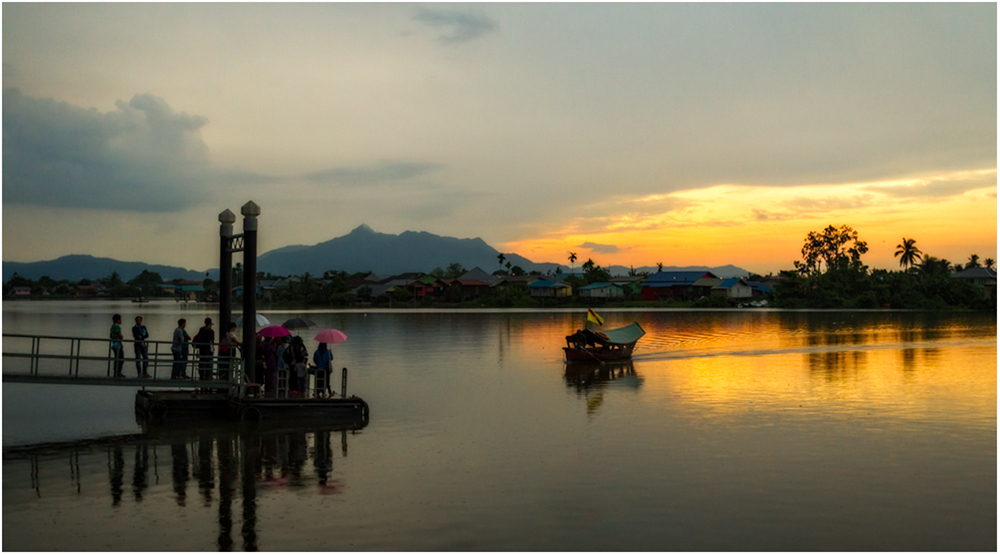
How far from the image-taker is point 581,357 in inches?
1361

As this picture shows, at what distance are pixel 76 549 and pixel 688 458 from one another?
11027 mm

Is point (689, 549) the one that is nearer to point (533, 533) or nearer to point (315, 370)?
point (533, 533)

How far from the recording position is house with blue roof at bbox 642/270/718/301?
405 ft

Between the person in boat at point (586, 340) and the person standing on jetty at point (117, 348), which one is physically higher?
the person standing on jetty at point (117, 348)

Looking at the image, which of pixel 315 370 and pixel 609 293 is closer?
pixel 315 370

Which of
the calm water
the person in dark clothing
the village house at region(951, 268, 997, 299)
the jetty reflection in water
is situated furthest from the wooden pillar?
the village house at region(951, 268, 997, 299)

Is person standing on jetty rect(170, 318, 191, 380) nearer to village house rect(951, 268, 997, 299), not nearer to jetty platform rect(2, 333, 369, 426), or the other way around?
jetty platform rect(2, 333, 369, 426)

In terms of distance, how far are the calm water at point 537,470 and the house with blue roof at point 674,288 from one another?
9539 centimetres

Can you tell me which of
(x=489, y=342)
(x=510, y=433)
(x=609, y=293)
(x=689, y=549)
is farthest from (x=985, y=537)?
(x=609, y=293)

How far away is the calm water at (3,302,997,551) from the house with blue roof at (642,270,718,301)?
95.4m

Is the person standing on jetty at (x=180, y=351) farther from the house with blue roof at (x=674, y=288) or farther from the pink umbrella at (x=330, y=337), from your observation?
the house with blue roof at (x=674, y=288)

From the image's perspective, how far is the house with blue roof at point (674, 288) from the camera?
123350 mm

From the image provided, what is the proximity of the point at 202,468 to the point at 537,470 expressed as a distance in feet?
21.3

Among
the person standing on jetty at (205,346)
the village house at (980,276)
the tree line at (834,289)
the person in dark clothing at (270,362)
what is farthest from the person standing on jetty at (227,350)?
the village house at (980,276)
